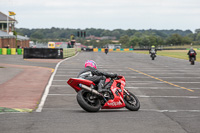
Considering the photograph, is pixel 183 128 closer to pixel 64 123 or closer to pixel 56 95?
pixel 64 123

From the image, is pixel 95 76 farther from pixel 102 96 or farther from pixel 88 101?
pixel 88 101

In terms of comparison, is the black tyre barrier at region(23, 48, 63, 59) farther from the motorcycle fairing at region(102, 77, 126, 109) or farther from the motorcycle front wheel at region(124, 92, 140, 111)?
the motorcycle fairing at region(102, 77, 126, 109)

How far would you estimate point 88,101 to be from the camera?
9711mm

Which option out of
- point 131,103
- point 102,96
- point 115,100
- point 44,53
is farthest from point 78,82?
point 44,53

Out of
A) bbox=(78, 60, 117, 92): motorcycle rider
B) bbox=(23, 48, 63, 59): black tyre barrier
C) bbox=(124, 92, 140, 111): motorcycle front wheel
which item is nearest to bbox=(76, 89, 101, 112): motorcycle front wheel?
bbox=(78, 60, 117, 92): motorcycle rider

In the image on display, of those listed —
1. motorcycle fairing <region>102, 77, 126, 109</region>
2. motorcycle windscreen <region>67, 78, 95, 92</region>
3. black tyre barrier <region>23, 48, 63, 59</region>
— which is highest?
motorcycle windscreen <region>67, 78, 95, 92</region>

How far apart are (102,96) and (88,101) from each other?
1.26 ft

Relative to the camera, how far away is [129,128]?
24.5 feet

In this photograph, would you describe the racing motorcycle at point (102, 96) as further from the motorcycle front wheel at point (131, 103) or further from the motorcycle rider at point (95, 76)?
the motorcycle rider at point (95, 76)

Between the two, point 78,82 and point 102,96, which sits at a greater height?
point 78,82

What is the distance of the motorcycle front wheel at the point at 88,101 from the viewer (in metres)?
9.48

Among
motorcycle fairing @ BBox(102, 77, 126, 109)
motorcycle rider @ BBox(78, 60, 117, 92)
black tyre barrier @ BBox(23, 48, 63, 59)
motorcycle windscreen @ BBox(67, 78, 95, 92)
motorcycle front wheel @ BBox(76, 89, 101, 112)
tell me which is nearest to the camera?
motorcycle front wheel @ BBox(76, 89, 101, 112)

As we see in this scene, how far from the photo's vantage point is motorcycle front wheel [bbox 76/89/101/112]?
948 centimetres

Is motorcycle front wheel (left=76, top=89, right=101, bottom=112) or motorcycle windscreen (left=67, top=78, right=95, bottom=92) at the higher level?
motorcycle windscreen (left=67, top=78, right=95, bottom=92)
